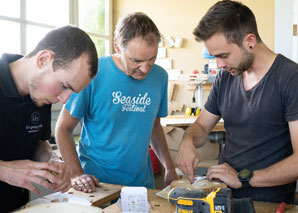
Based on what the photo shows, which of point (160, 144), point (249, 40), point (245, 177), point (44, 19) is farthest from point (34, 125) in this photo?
point (44, 19)

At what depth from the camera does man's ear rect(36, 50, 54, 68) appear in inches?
46.4

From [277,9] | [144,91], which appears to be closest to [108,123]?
[144,91]

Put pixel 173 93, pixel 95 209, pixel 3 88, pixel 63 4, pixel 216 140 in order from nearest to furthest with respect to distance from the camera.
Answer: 1. pixel 95 209
2. pixel 3 88
3. pixel 216 140
4. pixel 63 4
5. pixel 173 93

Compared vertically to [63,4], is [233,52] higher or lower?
lower

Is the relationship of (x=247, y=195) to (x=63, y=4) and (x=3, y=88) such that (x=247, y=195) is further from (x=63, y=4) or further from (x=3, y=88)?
(x=63, y=4)

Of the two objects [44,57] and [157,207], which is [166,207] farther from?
[44,57]

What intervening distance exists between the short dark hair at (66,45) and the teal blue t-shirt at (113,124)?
1.15ft

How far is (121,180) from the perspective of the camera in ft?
5.26

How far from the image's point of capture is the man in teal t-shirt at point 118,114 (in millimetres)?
1520

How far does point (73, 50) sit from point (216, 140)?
2.15 meters

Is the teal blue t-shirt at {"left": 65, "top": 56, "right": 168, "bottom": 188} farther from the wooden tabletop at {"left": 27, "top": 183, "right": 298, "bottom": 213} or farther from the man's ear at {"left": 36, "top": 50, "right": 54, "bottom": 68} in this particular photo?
the man's ear at {"left": 36, "top": 50, "right": 54, "bottom": 68}

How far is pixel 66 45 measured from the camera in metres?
1.20

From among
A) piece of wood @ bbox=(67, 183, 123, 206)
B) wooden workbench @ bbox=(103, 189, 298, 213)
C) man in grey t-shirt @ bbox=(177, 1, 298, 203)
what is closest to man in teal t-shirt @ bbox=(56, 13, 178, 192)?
piece of wood @ bbox=(67, 183, 123, 206)

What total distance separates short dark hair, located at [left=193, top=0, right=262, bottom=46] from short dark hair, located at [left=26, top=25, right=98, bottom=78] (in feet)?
1.94
